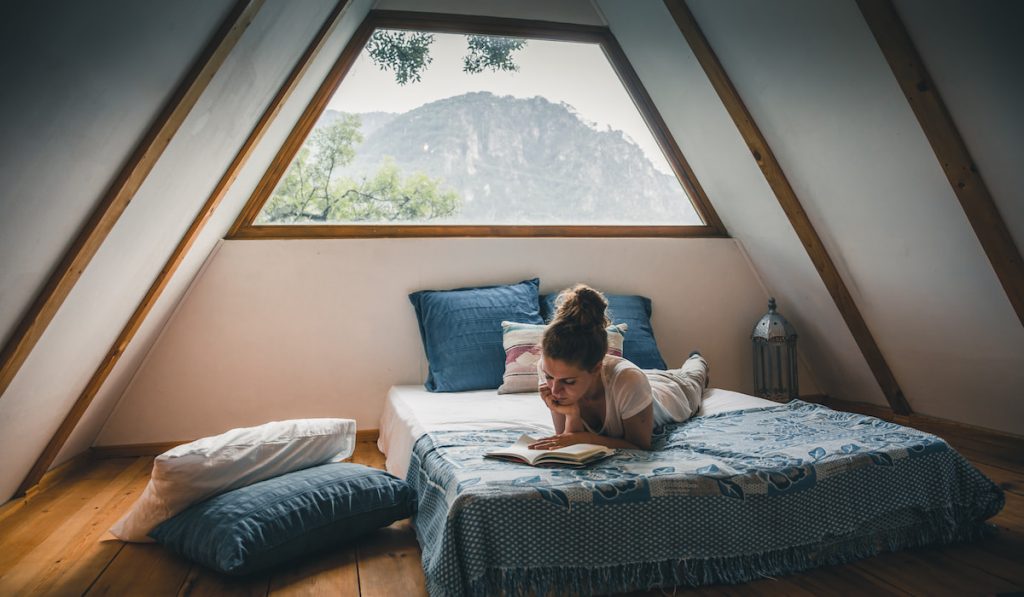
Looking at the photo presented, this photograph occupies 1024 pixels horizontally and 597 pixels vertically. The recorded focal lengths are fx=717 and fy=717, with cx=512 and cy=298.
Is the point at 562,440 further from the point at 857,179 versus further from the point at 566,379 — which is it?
the point at 857,179

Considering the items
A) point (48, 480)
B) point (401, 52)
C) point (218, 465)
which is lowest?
point (48, 480)

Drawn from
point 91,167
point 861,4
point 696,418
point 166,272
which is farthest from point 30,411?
point 861,4

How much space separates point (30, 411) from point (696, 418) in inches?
90.9

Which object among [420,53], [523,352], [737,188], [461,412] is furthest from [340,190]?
[737,188]

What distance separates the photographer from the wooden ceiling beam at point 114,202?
1.88 m

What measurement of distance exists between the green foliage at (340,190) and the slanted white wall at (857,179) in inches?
55.0

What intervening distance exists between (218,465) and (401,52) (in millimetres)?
2385

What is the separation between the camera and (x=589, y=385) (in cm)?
224

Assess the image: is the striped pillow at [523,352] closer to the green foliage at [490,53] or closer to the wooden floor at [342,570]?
the wooden floor at [342,570]

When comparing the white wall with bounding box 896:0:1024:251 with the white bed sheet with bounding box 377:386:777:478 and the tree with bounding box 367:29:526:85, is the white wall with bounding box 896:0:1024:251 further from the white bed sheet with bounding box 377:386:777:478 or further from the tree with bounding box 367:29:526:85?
the tree with bounding box 367:29:526:85

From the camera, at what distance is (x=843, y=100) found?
2752 millimetres

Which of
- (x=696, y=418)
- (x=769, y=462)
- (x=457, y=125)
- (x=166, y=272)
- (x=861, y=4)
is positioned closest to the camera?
(x=769, y=462)

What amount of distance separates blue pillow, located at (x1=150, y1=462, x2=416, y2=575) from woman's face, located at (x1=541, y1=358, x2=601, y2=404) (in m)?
0.59

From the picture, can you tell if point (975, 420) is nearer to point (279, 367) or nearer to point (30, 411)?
point (279, 367)
